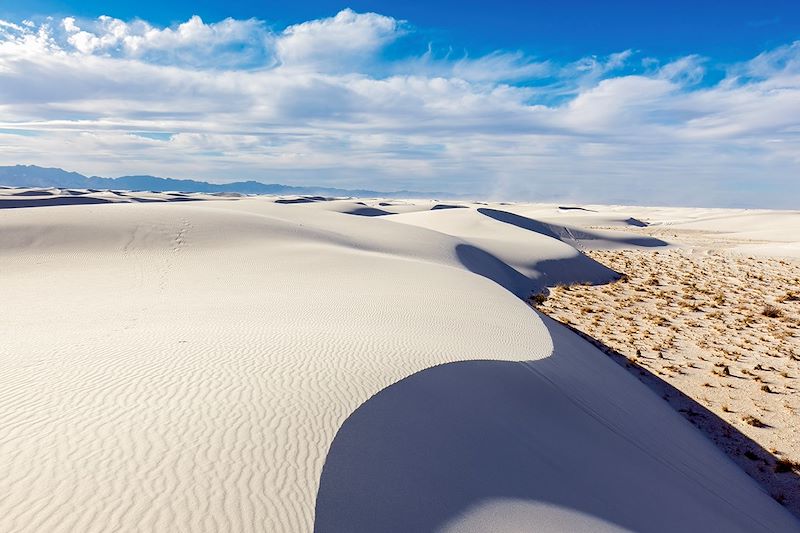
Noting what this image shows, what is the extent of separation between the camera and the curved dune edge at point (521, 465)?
352 centimetres

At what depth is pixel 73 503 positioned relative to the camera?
2785 millimetres

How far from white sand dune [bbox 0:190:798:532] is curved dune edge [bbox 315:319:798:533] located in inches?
1.1

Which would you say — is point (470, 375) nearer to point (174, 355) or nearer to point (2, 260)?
point (174, 355)

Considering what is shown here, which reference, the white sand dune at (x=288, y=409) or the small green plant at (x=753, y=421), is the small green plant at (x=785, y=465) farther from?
the small green plant at (x=753, y=421)

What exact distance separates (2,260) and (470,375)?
1484 centimetres

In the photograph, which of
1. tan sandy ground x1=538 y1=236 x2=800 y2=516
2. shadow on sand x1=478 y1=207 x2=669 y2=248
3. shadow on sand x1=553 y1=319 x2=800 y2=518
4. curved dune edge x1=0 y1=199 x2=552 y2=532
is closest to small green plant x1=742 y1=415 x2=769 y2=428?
tan sandy ground x1=538 y1=236 x2=800 y2=516

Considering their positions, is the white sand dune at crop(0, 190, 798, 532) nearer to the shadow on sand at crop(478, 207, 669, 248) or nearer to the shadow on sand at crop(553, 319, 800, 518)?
the shadow on sand at crop(553, 319, 800, 518)

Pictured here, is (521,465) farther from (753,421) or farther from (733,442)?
(753,421)

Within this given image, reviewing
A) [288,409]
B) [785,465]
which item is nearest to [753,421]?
[785,465]

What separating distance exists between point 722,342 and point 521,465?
983cm

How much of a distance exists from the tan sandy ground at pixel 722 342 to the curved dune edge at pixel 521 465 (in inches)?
29.3

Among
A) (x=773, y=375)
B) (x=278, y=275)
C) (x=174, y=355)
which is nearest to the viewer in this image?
(x=174, y=355)

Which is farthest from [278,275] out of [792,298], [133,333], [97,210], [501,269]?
[792,298]

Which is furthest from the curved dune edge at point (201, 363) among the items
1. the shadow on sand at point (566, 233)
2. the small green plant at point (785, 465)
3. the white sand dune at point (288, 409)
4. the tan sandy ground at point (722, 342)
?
the shadow on sand at point (566, 233)
